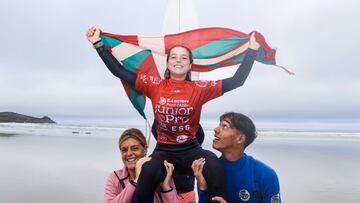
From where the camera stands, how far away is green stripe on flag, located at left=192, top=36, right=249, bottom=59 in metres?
3.77

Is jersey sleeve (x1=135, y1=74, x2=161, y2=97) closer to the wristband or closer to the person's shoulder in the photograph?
the wristband

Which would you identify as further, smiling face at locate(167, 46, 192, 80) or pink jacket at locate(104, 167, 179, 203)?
smiling face at locate(167, 46, 192, 80)

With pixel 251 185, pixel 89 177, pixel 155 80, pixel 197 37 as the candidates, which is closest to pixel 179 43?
pixel 197 37

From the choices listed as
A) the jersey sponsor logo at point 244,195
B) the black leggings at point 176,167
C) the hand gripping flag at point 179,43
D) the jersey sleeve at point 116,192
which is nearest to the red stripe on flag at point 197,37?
the hand gripping flag at point 179,43

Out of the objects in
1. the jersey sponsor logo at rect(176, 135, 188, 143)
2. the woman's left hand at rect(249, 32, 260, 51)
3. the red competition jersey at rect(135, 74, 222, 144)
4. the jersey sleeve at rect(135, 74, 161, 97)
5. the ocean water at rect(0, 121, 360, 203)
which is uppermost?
the woman's left hand at rect(249, 32, 260, 51)

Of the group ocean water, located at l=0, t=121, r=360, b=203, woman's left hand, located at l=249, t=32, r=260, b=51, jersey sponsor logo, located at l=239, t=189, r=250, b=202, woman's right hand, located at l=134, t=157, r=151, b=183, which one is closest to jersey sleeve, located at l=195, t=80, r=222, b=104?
woman's left hand, located at l=249, t=32, r=260, b=51

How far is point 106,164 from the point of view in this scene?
11945 millimetres

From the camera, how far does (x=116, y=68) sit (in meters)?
3.46

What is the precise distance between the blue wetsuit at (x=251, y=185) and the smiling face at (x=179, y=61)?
0.95m

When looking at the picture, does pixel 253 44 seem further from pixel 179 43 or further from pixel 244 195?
pixel 244 195

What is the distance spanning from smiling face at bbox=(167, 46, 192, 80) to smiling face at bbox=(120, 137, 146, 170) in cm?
70

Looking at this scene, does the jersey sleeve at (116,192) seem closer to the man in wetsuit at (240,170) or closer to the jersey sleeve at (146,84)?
the man in wetsuit at (240,170)

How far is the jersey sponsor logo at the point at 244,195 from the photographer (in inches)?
119

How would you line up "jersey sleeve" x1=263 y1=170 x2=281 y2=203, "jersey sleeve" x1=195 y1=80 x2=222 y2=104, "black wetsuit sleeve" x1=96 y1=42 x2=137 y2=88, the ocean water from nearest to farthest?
"jersey sleeve" x1=263 y1=170 x2=281 y2=203, "jersey sleeve" x1=195 y1=80 x2=222 y2=104, "black wetsuit sleeve" x1=96 y1=42 x2=137 y2=88, the ocean water
